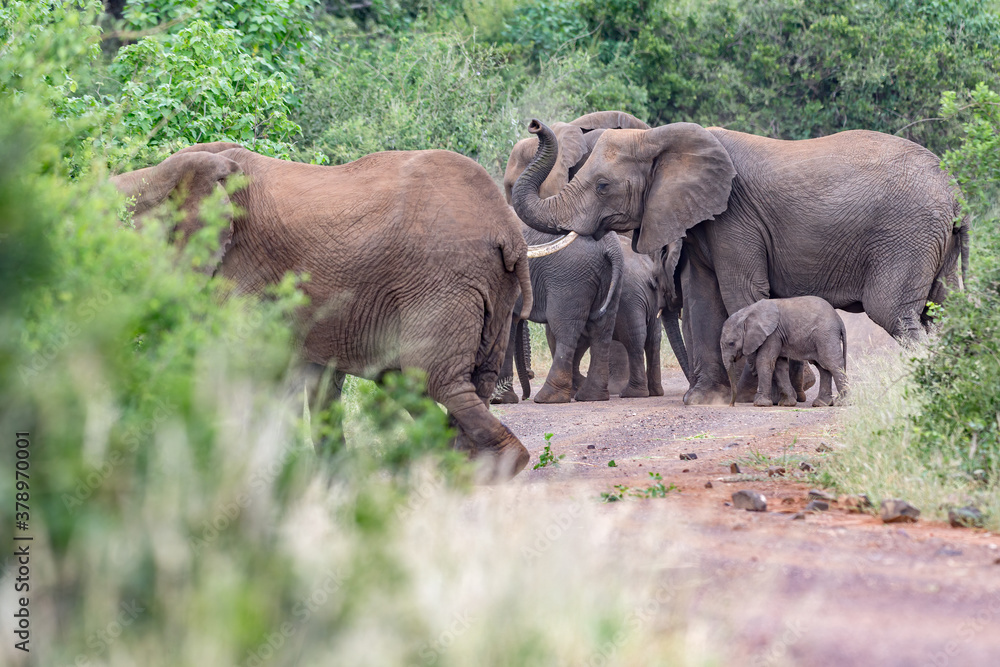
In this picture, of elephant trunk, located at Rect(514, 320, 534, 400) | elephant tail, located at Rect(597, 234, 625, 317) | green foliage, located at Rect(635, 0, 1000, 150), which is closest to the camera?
elephant tail, located at Rect(597, 234, 625, 317)

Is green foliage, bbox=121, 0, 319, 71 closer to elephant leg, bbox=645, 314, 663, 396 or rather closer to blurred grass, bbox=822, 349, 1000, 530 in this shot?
elephant leg, bbox=645, 314, 663, 396

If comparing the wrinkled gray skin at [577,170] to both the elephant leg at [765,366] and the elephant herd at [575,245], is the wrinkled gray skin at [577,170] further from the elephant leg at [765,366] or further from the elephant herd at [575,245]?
the elephant leg at [765,366]

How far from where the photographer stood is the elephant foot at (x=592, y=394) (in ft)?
44.2

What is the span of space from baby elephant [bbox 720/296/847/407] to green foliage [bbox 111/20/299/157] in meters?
4.43

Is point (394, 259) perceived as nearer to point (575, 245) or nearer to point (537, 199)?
point (537, 199)

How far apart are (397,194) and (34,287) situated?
394 cm

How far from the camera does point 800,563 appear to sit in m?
4.42

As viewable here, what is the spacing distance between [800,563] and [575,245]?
30.5 feet

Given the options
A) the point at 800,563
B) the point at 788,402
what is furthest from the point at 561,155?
the point at 800,563

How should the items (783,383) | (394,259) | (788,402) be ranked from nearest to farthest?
1. (394,259)
2. (788,402)
3. (783,383)

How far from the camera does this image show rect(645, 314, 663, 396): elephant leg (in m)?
14.7

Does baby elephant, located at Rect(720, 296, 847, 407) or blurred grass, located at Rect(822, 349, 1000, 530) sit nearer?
blurred grass, located at Rect(822, 349, 1000, 530)

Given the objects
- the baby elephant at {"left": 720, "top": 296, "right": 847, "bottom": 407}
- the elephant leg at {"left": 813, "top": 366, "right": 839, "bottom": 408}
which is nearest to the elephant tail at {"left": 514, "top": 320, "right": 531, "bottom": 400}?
the baby elephant at {"left": 720, "top": 296, "right": 847, "bottom": 407}

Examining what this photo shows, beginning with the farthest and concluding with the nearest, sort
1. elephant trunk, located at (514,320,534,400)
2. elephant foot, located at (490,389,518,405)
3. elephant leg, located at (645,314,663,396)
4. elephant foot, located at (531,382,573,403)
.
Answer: elephant leg, located at (645,314,663,396), elephant trunk, located at (514,320,534,400), elephant foot, located at (531,382,573,403), elephant foot, located at (490,389,518,405)
